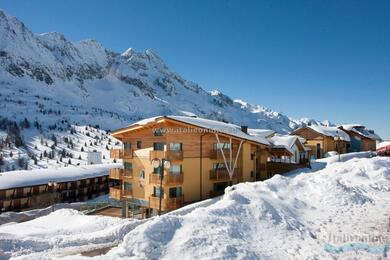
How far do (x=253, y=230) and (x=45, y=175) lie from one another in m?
32.6

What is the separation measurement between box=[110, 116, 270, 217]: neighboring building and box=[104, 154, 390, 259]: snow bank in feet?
16.7

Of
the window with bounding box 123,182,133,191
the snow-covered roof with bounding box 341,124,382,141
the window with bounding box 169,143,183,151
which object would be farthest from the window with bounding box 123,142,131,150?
the snow-covered roof with bounding box 341,124,382,141

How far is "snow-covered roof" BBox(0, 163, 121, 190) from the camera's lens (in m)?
36.2

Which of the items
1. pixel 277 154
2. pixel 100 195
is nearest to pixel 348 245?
pixel 277 154

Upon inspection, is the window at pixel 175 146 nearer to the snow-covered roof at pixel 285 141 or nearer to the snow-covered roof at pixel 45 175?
the snow-covered roof at pixel 285 141

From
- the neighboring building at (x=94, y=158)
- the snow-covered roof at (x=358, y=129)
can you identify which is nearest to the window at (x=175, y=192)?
the neighboring building at (x=94, y=158)

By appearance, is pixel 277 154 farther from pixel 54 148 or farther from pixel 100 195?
pixel 54 148

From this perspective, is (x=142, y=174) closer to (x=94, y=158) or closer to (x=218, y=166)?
(x=218, y=166)

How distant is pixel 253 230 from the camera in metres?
14.9

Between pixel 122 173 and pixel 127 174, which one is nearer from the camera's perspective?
pixel 127 174

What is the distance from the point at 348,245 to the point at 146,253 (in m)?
8.51

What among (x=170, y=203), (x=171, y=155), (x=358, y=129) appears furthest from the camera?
(x=358, y=129)

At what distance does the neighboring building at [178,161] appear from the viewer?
985 inches

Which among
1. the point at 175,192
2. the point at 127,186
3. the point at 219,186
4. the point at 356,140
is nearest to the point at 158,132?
the point at 175,192
